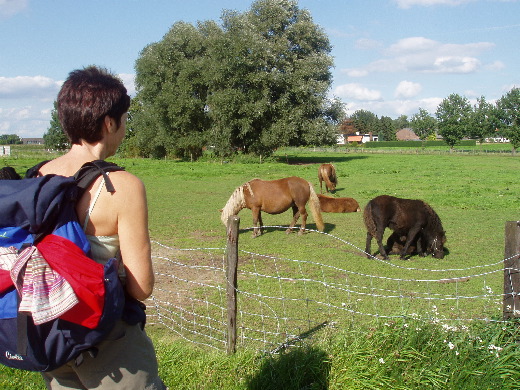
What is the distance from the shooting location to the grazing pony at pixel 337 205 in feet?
48.8

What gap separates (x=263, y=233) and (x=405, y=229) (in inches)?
140

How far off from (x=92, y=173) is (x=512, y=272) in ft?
10.6

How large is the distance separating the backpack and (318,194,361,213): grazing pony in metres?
13.2

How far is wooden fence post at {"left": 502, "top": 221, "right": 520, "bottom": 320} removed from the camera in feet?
Answer: 12.3

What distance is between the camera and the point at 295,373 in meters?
3.75

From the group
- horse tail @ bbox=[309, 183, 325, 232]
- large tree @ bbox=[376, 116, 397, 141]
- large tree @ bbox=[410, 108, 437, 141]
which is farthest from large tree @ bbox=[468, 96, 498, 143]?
horse tail @ bbox=[309, 183, 325, 232]

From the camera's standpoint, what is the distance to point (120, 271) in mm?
1994

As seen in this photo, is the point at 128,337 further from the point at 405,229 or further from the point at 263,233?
the point at 263,233

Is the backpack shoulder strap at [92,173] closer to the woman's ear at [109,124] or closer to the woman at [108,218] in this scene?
the woman at [108,218]

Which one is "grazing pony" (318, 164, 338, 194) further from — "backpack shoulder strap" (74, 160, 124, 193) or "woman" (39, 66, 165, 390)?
"backpack shoulder strap" (74, 160, 124, 193)

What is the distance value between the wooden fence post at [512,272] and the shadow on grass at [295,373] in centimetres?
145

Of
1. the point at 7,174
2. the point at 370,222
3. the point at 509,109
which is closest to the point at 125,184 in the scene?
the point at 7,174

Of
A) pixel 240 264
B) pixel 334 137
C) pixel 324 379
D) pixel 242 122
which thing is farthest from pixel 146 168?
pixel 324 379

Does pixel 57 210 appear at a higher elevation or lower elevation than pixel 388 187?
higher
